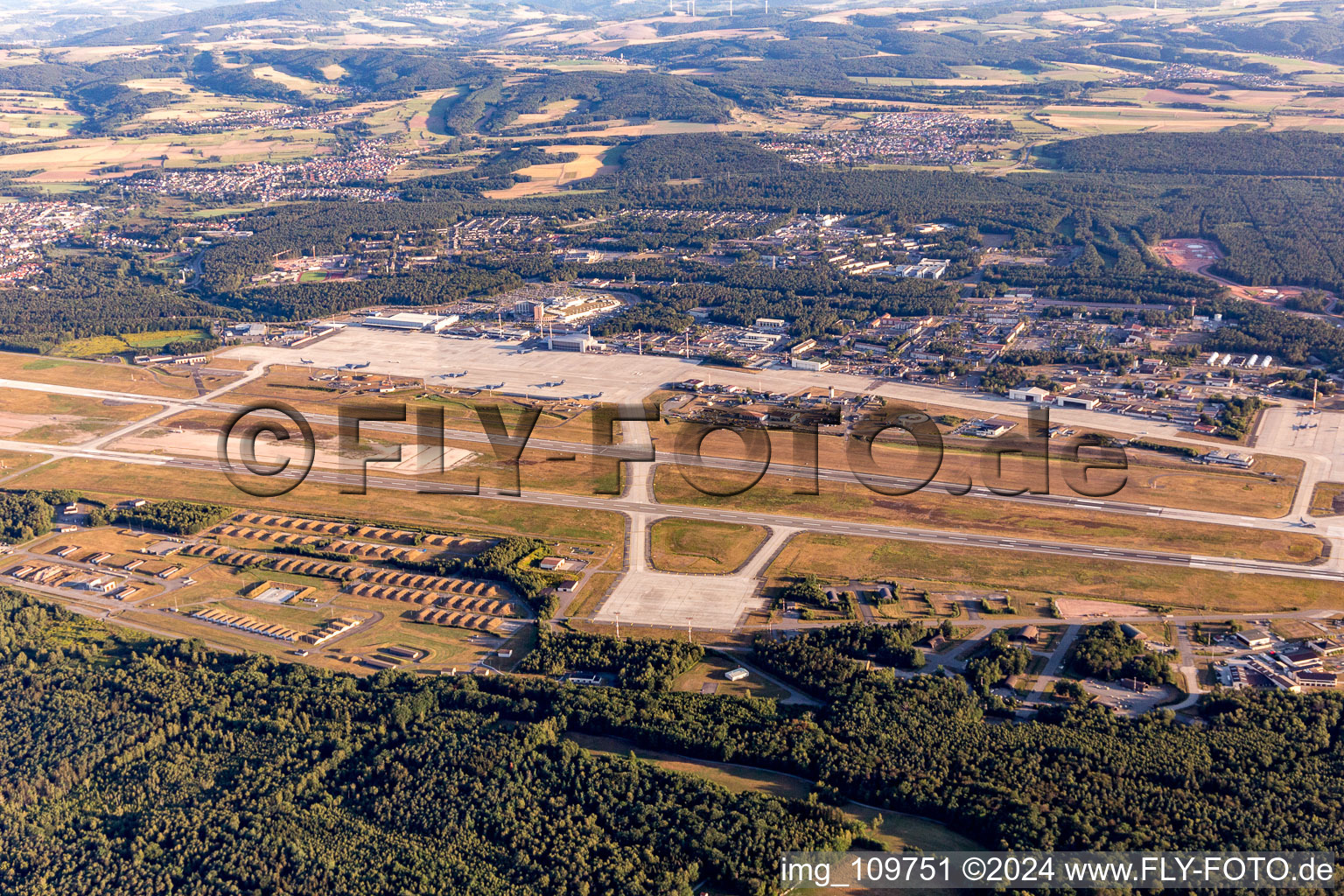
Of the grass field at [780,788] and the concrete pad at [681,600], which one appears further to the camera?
the concrete pad at [681,600]

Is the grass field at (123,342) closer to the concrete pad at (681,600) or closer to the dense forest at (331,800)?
the dense forest at (331,800)

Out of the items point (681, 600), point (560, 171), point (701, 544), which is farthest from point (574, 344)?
point (560, 171)

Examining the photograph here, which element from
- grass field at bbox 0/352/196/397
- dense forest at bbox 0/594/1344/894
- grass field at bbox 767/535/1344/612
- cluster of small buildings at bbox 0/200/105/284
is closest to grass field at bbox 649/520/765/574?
grass field at bbox 767/535/1344/612

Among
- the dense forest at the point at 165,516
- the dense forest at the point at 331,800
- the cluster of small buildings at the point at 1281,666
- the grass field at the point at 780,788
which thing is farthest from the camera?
the dense forest at the point at 165,516

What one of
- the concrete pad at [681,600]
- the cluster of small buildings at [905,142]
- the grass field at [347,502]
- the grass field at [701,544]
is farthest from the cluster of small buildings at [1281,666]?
the cluster of small buildings at [905,142]

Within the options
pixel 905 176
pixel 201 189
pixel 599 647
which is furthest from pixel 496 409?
pixel 201 189

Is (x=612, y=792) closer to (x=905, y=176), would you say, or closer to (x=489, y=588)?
(x=489, y=588)

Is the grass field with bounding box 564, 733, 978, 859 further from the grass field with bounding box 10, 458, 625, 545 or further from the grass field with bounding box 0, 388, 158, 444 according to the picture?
the grass field with bounding box 0, 388, 158, 444
